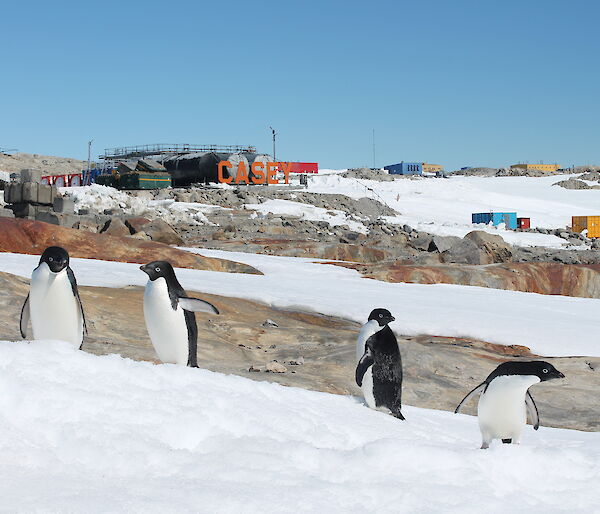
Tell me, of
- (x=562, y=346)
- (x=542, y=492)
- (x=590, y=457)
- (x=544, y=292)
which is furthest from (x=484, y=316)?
(x=542, y=492)

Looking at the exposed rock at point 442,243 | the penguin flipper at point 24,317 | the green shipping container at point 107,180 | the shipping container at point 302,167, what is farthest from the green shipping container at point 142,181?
the penguin flipper at point 24,317

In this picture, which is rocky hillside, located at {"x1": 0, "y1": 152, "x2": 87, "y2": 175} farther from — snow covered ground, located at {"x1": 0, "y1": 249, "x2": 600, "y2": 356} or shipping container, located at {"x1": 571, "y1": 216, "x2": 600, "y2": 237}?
snow covered ground, located at {"x1": 0, "y1": 249, "x2": 600, "y2": 356}

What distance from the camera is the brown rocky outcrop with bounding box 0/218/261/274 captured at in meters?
17.2

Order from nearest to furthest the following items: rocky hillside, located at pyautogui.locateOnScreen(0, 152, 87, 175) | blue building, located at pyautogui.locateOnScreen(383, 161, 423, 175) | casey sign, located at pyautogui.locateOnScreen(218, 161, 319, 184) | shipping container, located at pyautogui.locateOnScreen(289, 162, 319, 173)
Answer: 1. casey sign, located at pyautogui.locateOnScreen(218, 161, 319, 184)
2. shipping container, located at pyautogui.locateOnScreen(289, 162, 319, 173)
3. rocky hillside, located at pyautogui.locateOnScreen(0, 152, 87, 175)
4. blue building, located at pyautogui.locateOnScreen(383, 161, 423, 175)

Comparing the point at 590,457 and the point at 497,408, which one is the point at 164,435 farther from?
the point at 590,457

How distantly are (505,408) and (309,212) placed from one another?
3776 centimetres

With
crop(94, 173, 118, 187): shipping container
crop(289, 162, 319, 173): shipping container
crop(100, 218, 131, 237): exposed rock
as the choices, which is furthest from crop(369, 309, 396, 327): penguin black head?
crop(289, 162, 319, 173): shipping container

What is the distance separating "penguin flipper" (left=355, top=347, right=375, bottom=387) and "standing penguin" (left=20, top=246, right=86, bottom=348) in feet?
8.56

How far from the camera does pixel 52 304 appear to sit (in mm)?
6668

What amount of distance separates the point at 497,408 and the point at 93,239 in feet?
45.2

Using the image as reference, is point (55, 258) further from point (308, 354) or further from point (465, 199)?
point (465, 199)

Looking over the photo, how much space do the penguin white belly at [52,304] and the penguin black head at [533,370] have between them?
3725 millimetres

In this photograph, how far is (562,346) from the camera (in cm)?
1254

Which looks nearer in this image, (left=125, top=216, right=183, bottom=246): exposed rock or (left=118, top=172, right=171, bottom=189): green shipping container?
(left=125, top=216, right=183, bottom=246): exposed rock
